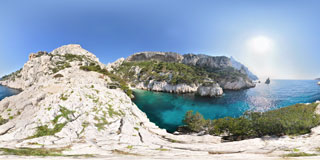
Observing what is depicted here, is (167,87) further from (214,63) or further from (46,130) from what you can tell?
(214,63)

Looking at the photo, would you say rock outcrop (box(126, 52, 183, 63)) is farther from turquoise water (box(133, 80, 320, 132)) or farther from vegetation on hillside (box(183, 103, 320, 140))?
vegetation on hillside (box(183, 103, 320, 140))

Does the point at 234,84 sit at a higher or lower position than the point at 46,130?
higher

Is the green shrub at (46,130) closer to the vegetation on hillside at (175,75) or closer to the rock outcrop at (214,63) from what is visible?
the vegetation on hillside at (175,75)

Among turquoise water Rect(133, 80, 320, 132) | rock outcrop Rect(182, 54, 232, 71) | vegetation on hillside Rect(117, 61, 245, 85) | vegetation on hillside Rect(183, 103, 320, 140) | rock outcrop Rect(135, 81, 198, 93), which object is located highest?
rock outcrop Rect(182, 54, 232, 71)

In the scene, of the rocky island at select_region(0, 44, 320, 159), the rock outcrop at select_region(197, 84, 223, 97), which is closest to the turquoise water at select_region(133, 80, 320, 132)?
the rock outcrop at select_region(197, 84, 223, 97)

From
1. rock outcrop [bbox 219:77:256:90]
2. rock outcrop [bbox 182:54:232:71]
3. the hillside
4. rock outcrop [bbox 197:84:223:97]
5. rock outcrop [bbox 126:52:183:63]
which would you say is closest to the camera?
rock outcrop [bbox 197:84:223:97]

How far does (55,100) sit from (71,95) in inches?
69.4

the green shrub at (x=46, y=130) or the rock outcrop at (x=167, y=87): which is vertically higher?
the rock outcrop at (x=167, y=87)

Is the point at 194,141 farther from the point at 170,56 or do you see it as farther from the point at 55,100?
the point at 170,56

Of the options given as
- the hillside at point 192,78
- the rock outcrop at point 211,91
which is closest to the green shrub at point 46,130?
the rock outcrop at point 211,91

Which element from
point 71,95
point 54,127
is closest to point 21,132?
point 54,127

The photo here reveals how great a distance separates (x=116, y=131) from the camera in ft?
44.6

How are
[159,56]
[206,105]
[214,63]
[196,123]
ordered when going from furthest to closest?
1. [159,56]
2. [214,63]
3. [206,105]
4. [196,123]

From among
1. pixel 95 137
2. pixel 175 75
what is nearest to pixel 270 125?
pixel 95 137
